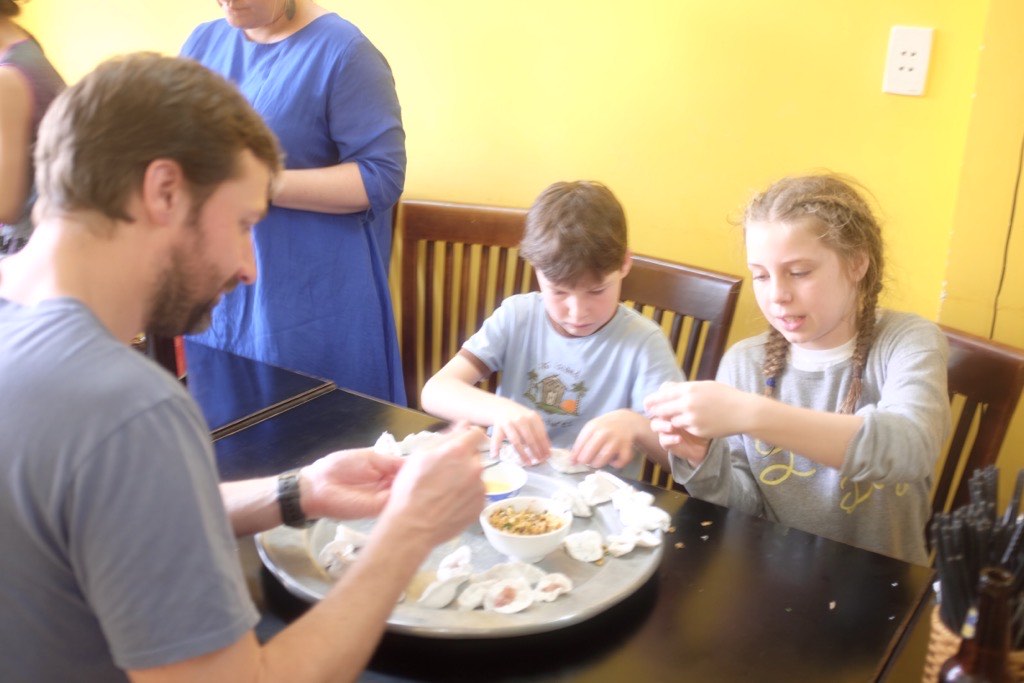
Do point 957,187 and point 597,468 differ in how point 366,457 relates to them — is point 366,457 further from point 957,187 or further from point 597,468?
point 957,187

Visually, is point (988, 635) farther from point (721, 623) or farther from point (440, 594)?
point (440, 594)

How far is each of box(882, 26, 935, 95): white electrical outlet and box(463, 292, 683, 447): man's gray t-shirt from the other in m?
0.76

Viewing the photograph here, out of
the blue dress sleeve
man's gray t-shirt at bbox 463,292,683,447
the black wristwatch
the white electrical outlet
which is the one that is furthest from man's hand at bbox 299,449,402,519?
the white electrical outlet

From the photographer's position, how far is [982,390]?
4.46ft

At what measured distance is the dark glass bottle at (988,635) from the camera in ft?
2.14

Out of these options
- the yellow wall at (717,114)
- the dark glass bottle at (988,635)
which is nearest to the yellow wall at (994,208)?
the yellow wall at (717,114)

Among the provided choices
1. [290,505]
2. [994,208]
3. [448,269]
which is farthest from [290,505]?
[994,208]

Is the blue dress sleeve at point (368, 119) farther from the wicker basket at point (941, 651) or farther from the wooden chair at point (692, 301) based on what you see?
the wicker basket at point (941, 651)

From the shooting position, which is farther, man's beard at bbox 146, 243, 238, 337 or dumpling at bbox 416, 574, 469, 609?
dumpling at bbox 416, 574, 469, 609

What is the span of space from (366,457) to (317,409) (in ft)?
1.21

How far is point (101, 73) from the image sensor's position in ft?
2.47

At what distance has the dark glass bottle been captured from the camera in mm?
652

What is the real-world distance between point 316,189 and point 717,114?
97cm

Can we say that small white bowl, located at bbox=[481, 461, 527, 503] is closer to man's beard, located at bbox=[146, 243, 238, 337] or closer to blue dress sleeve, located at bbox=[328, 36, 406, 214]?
man's beard, located at bbox=[146, 243, 238, 337]
